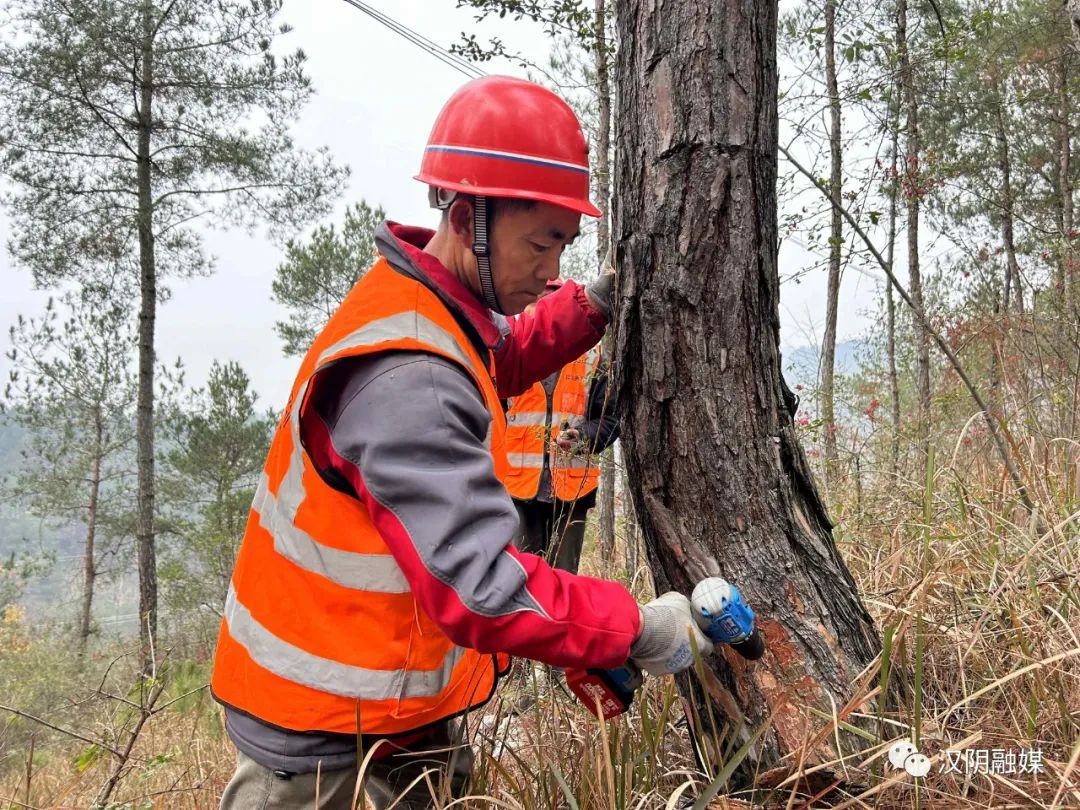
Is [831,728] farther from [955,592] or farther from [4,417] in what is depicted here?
[4,417]

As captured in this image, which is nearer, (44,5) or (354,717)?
(354,717)

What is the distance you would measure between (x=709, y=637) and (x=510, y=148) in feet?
3.70

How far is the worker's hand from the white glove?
3.11 ft

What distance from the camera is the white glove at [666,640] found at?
1.49 metres

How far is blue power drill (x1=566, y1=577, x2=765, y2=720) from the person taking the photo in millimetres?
1521

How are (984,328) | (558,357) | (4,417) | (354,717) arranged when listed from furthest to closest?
(4,417) → (984,328) → (558,357) → (354,717)

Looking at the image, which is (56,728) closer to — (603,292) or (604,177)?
(603,292)

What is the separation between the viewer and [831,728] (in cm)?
156

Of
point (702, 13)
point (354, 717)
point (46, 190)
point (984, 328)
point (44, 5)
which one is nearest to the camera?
point (354, 717)

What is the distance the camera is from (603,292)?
2.19 m

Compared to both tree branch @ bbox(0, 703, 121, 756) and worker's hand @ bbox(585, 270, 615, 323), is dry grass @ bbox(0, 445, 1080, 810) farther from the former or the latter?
worker's hand @ bbox(585, 270, 615, 323)

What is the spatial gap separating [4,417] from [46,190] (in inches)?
290

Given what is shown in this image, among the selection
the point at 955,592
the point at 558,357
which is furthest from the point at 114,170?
the point at 955,592

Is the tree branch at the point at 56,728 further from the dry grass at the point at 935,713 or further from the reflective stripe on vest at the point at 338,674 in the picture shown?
the reflective stripe on vest at the point at 338,674
